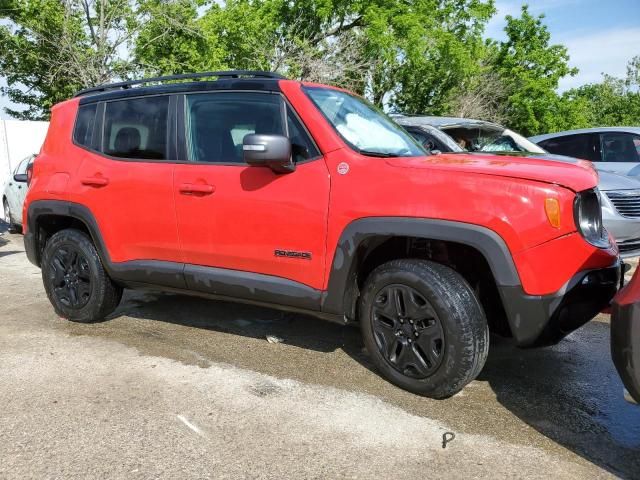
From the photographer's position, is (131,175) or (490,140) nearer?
(131,175)

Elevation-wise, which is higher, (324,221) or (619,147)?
(619,147)

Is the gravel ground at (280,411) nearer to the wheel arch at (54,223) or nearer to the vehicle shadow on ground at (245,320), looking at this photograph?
the vehicle shadow on ground at (245,320)

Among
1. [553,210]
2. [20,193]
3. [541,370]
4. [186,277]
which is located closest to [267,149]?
[186,277]

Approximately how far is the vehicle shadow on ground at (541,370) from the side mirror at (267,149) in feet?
4.52

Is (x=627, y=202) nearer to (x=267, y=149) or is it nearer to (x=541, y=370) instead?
(x=541, y=370)

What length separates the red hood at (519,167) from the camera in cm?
300

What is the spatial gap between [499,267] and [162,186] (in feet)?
7.62

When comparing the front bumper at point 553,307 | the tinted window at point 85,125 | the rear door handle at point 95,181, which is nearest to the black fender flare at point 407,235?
the front bumper at point 553,307

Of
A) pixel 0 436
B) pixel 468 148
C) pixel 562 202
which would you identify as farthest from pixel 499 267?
pixel 468 148

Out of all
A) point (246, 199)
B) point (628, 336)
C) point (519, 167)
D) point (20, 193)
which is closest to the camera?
point (628, 336)

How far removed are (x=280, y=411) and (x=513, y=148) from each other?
243 inches

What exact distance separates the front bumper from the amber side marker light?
1.02ft

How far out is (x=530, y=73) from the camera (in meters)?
34.1

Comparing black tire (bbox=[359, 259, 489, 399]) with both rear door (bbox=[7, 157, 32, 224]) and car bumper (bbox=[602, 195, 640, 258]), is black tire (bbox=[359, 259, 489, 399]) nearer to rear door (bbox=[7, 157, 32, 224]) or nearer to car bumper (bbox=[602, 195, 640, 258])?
car bumper (bbox=[602, 195, 640, 258])
